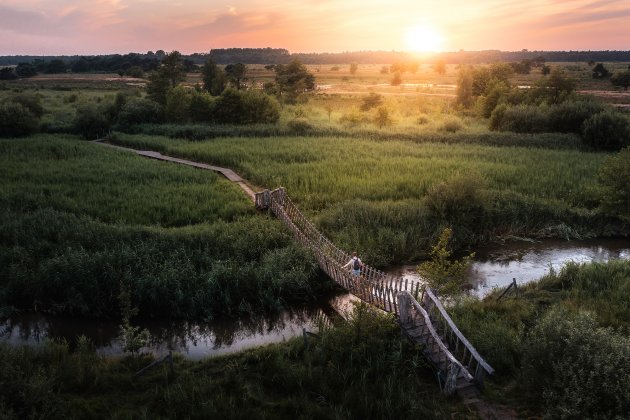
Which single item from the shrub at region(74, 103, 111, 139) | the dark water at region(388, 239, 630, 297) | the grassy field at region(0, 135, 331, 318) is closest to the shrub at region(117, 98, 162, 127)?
the shrub at region(74, 103, 111, 139)

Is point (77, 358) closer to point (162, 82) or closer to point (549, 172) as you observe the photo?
point (549, 172)

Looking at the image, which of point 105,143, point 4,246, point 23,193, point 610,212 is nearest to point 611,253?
point 610,212

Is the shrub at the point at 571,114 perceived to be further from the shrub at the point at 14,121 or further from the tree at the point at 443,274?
the shrub at the point at 14,121

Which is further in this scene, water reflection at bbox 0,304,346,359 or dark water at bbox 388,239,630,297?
dark water at bbox 388,239,630,297

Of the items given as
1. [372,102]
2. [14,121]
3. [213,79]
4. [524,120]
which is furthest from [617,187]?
[213,79]

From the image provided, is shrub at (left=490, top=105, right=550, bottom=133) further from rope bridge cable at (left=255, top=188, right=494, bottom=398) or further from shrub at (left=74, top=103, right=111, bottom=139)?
shrub at (left=74, top=103, right=111, bottom=139)

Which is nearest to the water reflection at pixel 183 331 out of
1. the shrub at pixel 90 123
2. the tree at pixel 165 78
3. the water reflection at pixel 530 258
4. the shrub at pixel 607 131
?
the water reflection at pixel 530 258
